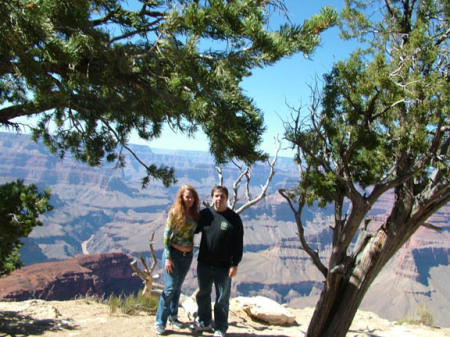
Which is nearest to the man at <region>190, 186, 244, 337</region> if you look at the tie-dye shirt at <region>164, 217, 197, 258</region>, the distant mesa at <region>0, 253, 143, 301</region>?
the tie-dye shirt at <region>164, 217, 197, 258</region>

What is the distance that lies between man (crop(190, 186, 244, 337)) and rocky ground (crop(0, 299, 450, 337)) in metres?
0.62

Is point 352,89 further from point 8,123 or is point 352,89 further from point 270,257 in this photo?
point 270,257

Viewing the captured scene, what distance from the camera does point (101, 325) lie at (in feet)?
18.1

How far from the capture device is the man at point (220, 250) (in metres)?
4.44

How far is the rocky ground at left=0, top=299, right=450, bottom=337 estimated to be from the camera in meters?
4.98

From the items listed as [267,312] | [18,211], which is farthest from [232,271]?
[267,312]

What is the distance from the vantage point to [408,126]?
5.14 m

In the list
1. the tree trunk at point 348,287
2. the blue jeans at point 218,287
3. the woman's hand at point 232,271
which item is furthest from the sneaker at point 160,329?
the tree trunk at point 348,287

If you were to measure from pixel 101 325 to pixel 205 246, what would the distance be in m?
2.26

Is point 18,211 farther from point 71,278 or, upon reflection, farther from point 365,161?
point 71,278

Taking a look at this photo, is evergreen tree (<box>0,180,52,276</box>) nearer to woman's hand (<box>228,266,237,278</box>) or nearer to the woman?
the woman

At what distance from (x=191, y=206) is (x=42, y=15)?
2775 millimetres

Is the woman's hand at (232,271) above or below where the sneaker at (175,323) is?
above

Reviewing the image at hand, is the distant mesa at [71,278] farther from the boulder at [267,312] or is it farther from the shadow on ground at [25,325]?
the shadow on ground at [25,325]
